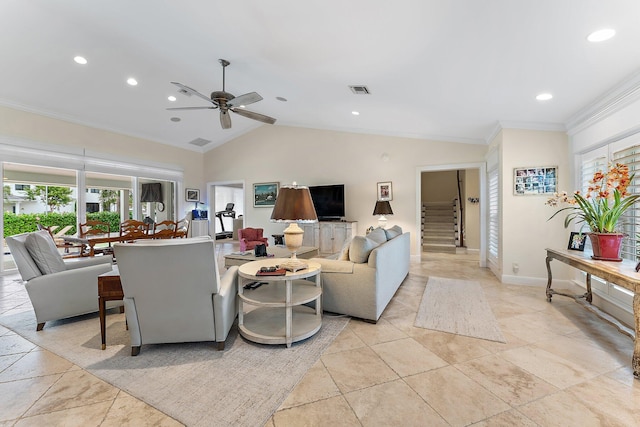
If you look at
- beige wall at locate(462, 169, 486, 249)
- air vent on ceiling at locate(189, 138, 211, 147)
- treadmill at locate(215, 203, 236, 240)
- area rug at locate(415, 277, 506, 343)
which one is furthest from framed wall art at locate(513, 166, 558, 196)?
treadmill at locate(215, 203, 236, 240)

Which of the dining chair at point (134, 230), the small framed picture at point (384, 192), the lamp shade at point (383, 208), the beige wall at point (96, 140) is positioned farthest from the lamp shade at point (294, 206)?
the beige wall at point (96, 140)

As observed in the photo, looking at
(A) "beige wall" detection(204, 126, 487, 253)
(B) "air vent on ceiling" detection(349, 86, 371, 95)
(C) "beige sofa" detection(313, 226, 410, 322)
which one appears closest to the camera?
(C) "beige sofa" detection(313, 226, 410, 322)

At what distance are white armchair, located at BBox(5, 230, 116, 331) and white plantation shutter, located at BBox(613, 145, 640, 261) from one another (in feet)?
17.9

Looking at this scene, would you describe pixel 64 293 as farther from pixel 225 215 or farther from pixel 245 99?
pixel 225 215

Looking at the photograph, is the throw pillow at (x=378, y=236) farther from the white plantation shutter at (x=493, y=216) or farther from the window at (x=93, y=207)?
the window at (x=93, y=207)

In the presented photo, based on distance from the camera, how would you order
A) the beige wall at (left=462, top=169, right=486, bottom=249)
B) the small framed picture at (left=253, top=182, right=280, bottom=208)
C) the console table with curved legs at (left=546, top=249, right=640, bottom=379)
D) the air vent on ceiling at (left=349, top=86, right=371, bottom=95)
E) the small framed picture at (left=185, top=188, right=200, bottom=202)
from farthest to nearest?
1. the small framed picture at (left=185, top=188, right=200, bottom=202)
2. the small framed picture at (left=253, top=182, right=280, bottom=208)
3. the beige wall at (left=462, top=169, right=486, bottom=249)
4. the air vent on ceiling at (left=349, top=86, right=371, bottom=95)
5. the console table with curved legs at (left=546, top=249, right=640, bottom=379)

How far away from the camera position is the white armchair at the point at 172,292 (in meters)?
2.08

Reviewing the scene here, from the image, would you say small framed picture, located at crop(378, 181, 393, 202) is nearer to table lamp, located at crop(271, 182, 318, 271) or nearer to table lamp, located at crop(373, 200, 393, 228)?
table lamp, located at crop(373, 200, 393, 228)

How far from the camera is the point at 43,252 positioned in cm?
279

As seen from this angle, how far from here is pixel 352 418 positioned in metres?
1.56

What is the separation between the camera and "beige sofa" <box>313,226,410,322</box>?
282 cm

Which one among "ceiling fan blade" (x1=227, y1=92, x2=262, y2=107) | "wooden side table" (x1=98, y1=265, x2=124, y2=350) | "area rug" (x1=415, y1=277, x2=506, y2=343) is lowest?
"area rug" (x1=415, y1=277, x2=506, y2=343)

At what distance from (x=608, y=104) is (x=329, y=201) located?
193 inches

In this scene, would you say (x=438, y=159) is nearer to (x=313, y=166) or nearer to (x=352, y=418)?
(x=313, y=166)
